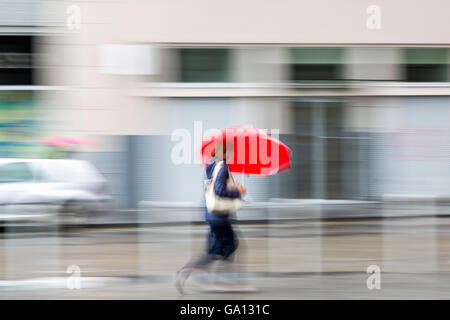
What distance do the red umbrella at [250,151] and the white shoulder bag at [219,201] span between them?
0.20 metres

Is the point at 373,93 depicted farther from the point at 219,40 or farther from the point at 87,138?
the point at 87,138

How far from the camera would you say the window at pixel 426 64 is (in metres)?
16.4

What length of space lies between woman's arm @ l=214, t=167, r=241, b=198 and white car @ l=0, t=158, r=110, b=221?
6.33 m

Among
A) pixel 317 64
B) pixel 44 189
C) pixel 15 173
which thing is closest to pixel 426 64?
pixel 317 64

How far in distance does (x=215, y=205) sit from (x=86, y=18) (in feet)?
29.0

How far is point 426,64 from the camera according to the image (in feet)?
54.1

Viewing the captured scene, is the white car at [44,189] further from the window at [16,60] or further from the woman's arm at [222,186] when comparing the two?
the woman's arm at [222,186]

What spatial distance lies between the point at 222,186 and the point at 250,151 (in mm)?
427

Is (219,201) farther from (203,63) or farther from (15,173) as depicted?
(203,63)

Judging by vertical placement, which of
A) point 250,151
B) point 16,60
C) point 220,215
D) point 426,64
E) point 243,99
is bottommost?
point 220,215

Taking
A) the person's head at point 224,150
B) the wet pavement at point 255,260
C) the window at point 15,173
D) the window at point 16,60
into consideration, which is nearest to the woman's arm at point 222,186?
the person's head at point 224,150

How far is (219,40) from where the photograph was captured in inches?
626

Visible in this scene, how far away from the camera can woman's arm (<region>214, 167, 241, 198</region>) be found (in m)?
7.62

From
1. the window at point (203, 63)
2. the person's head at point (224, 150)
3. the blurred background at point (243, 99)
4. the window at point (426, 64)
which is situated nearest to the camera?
the person's head at point (224, 150)
